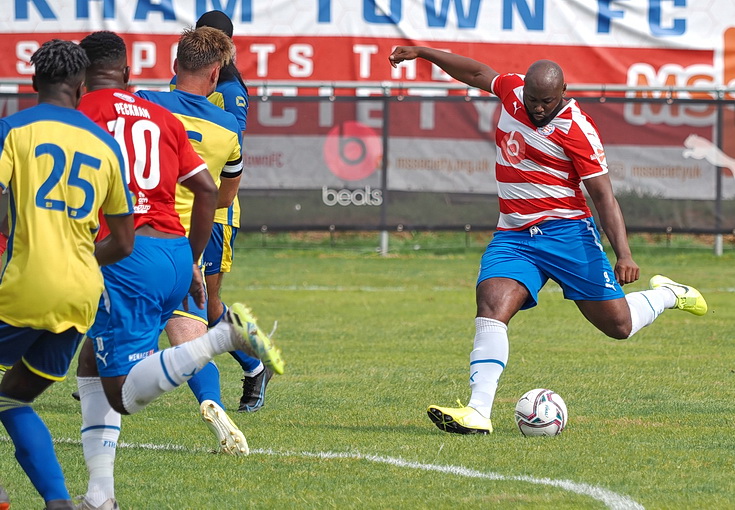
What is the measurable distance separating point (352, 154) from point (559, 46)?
4.45 metres

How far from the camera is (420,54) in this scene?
7586mm

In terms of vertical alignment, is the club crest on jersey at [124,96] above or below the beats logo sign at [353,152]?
above

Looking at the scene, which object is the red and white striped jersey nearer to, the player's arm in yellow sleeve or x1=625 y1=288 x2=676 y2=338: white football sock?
x1=625 y1=288 x2=676 y2=338: white football sock

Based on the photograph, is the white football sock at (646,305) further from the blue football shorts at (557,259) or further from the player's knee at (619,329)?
the blue football shorts at (557,259)

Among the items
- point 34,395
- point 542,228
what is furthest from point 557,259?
point 34,395

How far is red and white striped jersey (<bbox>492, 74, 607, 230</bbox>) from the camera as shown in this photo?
6.80 meters

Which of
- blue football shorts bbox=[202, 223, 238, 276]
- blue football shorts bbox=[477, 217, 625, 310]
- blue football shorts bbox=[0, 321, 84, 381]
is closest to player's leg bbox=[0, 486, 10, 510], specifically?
blue football shorts bbox=[0, 321, 84, 381]

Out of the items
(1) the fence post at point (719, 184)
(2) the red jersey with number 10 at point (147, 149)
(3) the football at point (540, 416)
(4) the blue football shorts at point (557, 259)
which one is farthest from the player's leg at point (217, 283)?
(1) the fence post at point (719, 184)

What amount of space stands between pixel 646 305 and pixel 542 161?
1.29m

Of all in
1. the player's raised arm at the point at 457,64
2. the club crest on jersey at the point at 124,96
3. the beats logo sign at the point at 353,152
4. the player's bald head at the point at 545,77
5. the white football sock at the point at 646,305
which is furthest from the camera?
the beats logo sign at the point at 353,152

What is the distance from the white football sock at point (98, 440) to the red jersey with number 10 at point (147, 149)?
2.39ft

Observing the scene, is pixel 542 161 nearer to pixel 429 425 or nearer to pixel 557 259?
pixel 557 259

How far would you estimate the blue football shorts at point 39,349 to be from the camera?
4.43 meters

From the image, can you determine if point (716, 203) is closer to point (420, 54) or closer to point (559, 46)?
point (559, 46)
